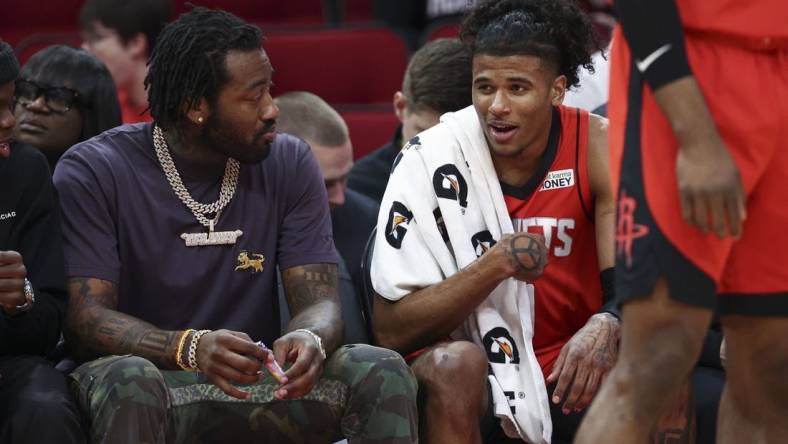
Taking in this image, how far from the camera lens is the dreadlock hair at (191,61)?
10.6 ft

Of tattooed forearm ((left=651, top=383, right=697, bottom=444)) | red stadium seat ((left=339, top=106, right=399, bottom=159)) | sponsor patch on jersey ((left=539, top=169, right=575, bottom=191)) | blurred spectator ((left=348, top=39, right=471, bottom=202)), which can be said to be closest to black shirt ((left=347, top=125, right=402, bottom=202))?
blurred spectator ((left=348, top=39, right=471, bottom=202))

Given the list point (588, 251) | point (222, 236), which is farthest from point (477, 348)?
point (222, 236)

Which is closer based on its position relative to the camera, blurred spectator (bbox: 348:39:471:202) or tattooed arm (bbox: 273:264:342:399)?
tattooed arm (bbox: 273:264:342:399)

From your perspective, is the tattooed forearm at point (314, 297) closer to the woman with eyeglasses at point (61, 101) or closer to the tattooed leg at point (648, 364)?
the woman with eyeglasses at point (61, 101)

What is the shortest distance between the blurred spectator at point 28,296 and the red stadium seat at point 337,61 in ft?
9.06

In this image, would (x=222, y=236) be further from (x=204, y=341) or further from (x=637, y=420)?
(x=637, y=420)

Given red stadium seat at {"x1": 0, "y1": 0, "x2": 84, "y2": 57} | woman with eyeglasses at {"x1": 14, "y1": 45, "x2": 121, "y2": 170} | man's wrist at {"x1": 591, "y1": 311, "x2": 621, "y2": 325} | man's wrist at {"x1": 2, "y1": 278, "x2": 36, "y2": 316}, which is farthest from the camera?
red stadium seat at {"x1": 0, "y1": 0, "x2": 84, "y2": 57}

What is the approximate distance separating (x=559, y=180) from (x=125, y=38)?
258 centimetres

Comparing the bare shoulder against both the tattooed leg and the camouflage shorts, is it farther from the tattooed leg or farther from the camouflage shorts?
the tattooed leg

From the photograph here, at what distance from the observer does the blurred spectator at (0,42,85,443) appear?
2.79 metres

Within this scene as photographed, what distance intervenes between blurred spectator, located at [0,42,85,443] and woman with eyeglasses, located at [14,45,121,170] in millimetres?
525

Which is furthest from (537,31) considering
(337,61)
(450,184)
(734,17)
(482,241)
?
(337,61)

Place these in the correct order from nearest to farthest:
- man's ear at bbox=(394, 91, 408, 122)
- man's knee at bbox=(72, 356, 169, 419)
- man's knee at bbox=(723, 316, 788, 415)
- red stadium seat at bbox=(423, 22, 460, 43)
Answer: man's knee at bbox=(723, 316, 788, 415), man's knee at bbox=(72, 356, 169, 419), man's ear at bbox=(394, 91, 408, 122), red stadium seat at bbox=(423, 22, 460, 43)

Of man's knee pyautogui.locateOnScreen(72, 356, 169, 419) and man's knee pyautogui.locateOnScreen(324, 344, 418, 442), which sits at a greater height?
man's knee pyautogui.locateOnScreen(72, 356, 169, 419)
